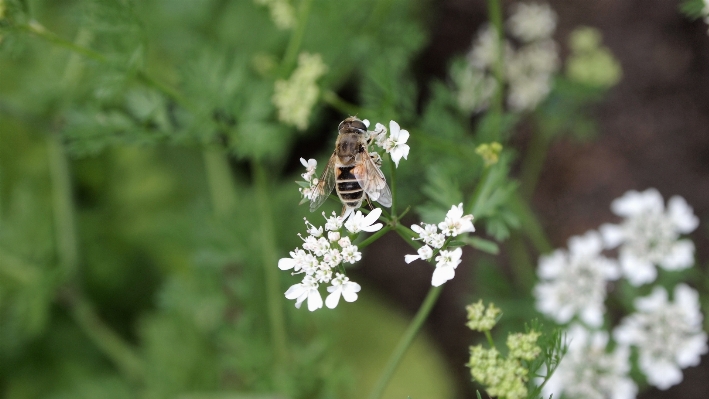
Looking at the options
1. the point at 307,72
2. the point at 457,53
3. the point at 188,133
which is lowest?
the point at 188,133

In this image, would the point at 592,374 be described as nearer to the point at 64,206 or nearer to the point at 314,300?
the point at 314,300

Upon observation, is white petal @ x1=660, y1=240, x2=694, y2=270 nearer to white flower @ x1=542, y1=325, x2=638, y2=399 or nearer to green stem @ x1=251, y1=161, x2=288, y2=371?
white flower @ x1=542, y1=325, x2=638, y2=399

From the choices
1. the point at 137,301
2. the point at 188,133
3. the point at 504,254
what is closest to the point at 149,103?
the point at 188,133

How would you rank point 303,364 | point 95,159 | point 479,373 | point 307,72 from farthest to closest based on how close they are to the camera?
point 95,159 → point 303,364 → point 307,72 → point 479,373

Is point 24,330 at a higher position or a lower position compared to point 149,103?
lower

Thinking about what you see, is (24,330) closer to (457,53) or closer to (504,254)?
(504,254)
